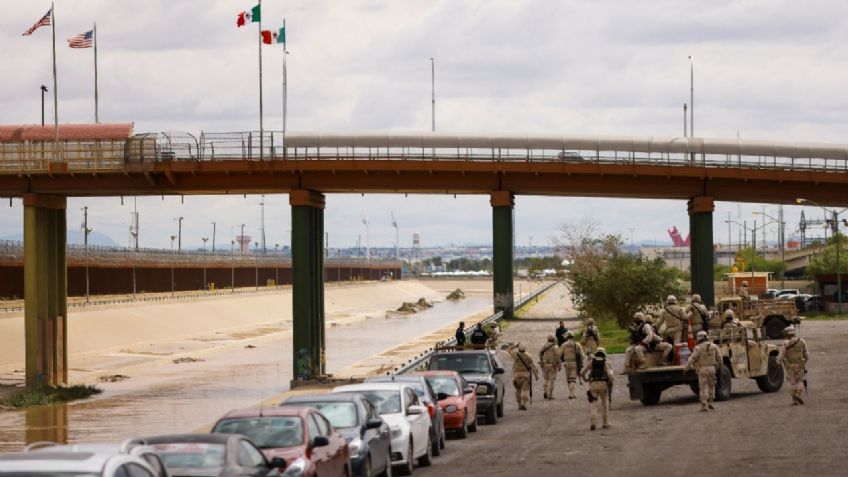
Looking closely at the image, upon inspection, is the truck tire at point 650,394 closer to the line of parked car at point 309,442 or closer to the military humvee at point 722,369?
the military humvee at point 722,369

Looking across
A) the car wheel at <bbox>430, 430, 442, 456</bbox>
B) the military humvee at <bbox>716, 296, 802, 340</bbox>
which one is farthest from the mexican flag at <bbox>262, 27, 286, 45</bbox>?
the car wheel at <bbox>430, 430, 442, 456</bbox>

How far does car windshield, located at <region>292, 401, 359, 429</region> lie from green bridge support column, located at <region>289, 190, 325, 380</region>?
35.7 m

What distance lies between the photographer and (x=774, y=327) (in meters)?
54.4

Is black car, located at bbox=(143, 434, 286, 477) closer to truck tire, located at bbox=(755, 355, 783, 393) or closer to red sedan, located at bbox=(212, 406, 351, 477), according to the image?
red sedan, located at bbox=(212, 406, 351, 477)

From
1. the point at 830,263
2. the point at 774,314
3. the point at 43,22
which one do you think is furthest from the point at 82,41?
the point at 830,263

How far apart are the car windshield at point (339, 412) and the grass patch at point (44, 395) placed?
1504 inches

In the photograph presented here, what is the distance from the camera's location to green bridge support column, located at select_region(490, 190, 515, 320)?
65000 millimetres

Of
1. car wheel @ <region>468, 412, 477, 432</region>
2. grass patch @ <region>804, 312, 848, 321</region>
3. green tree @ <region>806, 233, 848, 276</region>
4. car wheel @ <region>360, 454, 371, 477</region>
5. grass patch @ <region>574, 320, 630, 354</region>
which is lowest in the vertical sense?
car wheel @ <region>468, 412, 477, 432</region>

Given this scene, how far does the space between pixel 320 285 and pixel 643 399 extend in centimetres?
2711

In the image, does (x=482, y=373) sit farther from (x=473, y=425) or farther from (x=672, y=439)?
(x=672, y=439)

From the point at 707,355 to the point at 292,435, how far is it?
16551 millimetres

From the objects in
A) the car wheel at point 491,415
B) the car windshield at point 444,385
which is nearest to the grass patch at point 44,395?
the car wheel at point 491,415

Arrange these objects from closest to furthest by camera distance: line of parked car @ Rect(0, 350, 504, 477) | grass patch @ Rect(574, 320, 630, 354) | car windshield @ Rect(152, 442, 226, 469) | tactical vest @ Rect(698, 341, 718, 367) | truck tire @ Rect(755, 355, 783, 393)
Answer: line of parked car @ Rect(0, 350, 504, 477), car windshield @ Rect(152, 442, 226, 469), tactical vest @ Rect(698, 341, 718, 367), truck tire @ Rect(755, 355, 783, 393), grass patch @ Rect(574, 320, 630, 354)

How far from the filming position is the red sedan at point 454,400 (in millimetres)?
30453
